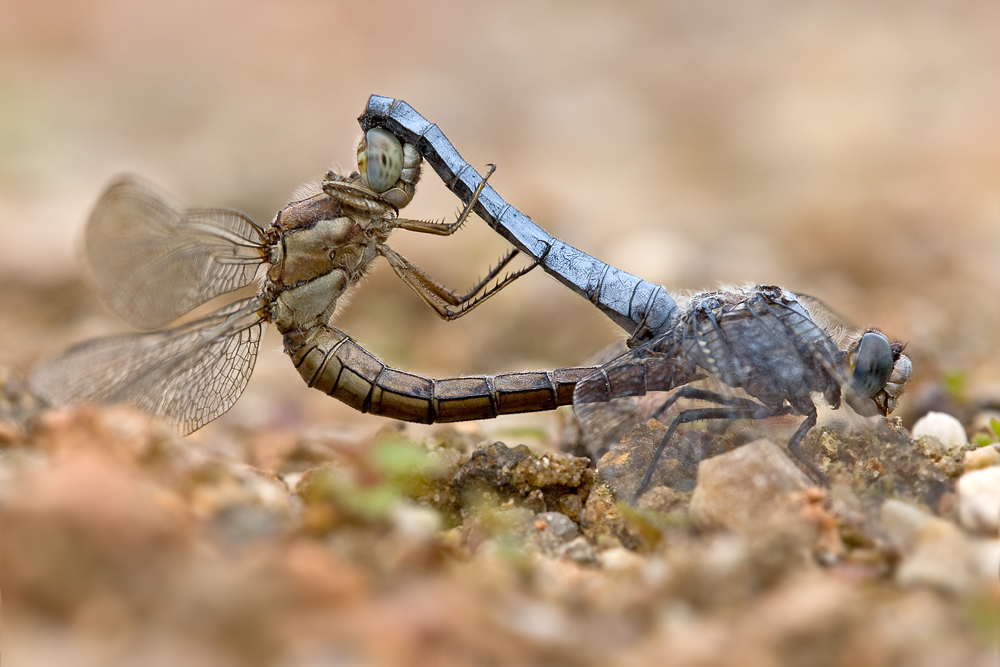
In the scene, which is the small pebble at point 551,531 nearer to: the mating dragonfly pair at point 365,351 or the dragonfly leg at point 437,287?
the mating dragonfly pair at point 365,351

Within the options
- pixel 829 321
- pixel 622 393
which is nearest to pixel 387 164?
pixel 622 393

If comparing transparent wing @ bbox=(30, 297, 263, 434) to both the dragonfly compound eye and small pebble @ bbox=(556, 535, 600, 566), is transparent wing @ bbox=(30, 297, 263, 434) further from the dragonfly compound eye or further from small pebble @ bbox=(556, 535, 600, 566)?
the dragonfly compound eye

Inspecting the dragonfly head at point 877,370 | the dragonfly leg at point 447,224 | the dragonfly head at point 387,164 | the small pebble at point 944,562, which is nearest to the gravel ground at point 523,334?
the small pebble at point 944,562

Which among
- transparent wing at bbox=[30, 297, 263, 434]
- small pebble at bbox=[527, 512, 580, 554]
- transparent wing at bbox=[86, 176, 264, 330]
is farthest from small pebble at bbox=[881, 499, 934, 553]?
transparent wing at bbox=[86, 176, 264, 330]

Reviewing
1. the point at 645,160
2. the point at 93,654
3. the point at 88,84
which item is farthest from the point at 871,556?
the point at 88,84

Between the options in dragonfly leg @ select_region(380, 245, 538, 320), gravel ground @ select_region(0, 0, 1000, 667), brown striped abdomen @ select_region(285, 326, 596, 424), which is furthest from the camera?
dragonfly leg @ select_region(380, 245, 538, 320)
